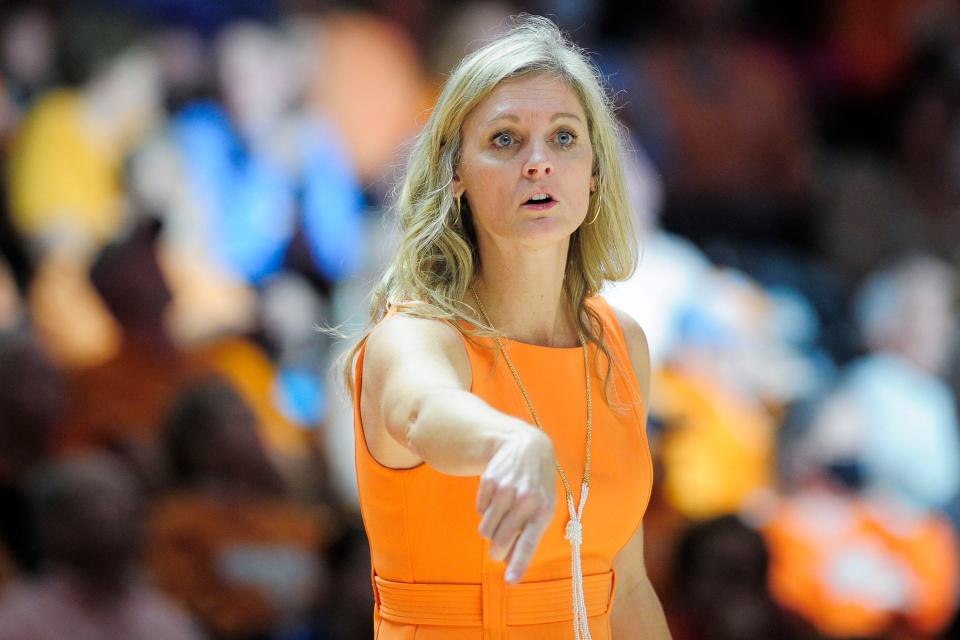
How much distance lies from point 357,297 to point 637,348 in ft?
11.1

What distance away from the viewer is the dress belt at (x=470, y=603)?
2.21 metres

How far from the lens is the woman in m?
2.21

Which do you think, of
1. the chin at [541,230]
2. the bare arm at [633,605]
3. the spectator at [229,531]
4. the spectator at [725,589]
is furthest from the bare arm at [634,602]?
the spectator at [229,531]

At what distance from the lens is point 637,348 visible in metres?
2.57

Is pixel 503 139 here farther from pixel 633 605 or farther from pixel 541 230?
pixel 633 605

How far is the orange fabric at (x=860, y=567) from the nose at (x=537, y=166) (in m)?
3.13

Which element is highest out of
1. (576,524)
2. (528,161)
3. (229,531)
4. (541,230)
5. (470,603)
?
(528,161)

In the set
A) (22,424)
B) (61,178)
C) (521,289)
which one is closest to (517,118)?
(521,289)

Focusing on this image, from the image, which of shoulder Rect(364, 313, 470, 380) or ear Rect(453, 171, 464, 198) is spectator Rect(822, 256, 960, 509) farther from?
shoulder Rect(364, 313, 470, 380)

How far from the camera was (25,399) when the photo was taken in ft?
15.6

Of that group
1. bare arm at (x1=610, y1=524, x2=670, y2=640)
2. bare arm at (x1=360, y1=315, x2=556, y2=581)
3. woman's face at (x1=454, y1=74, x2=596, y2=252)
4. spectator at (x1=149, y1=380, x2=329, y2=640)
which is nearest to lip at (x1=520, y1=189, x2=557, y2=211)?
woman's face at (x1=454, y1=74, x2=596, y2=252)

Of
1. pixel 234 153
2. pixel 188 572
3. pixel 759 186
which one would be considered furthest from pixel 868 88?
pixel 188 572

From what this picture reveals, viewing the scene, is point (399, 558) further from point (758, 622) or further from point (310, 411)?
point (310, 411)

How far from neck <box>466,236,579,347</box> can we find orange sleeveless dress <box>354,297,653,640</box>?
0.05 metres
